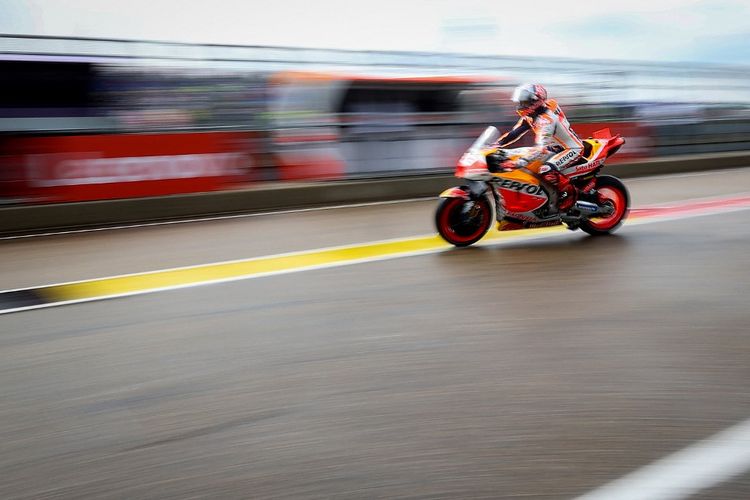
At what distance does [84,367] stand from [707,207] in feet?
29.4

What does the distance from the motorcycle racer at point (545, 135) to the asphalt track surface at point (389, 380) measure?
112 centimetres

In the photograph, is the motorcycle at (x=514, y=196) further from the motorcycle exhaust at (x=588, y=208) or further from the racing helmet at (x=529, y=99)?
the racing helmet at (x=529, y=99)

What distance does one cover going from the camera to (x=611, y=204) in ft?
26.7

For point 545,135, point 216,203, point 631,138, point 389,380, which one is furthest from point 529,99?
point 631,138

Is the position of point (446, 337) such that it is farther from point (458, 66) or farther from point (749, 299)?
point (458, 66)

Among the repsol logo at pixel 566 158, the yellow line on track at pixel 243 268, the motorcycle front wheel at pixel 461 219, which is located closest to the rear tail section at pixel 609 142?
the repsol logo at pixel 566 158

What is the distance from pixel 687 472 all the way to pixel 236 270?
4.93 meters

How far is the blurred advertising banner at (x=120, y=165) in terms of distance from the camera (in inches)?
408

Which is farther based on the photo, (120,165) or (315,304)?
(120,165)

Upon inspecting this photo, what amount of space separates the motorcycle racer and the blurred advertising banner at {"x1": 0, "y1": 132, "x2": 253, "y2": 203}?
18.3 feet

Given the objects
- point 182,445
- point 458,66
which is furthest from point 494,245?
point 458,66

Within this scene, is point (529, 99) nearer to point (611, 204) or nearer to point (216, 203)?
point (611, 204)

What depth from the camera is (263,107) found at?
12.4m

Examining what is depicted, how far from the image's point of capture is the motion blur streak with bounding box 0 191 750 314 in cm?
622
